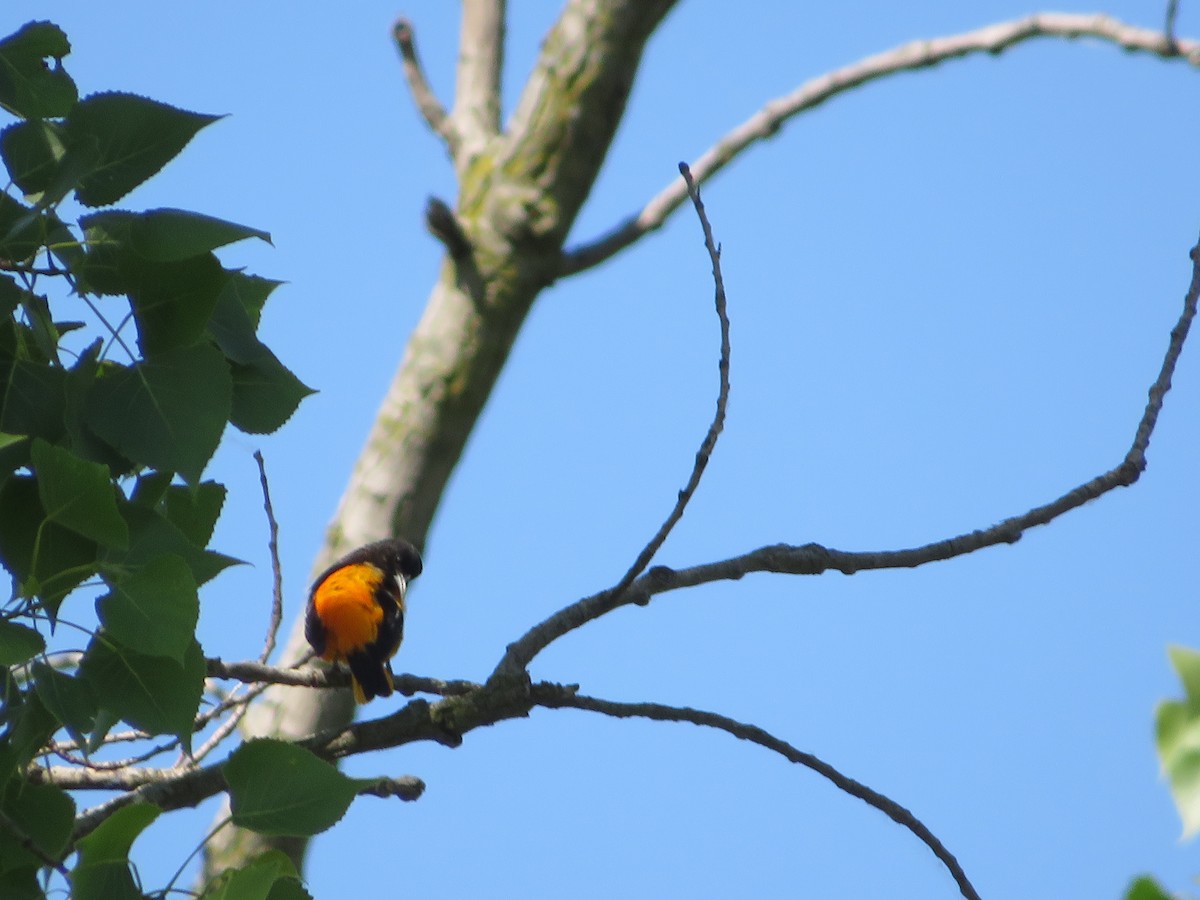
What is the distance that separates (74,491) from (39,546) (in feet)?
0.38

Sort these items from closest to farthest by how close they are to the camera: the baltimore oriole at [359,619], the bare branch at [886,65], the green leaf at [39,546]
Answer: the green leaf at [39,546]
the baltimore oriole at [359,619]
the bare branch at [886,65]

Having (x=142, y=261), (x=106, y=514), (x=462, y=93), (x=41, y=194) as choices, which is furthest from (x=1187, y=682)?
(x=462, y=93)

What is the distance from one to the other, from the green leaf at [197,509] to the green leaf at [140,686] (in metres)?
0.25

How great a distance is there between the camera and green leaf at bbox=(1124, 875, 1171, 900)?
0.68m

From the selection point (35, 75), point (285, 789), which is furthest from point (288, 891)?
point (35, 75)

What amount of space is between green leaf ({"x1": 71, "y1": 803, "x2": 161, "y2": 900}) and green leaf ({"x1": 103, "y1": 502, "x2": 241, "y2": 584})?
1.12 ft

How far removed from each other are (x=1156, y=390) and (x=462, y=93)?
195 inches

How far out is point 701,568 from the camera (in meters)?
2.03

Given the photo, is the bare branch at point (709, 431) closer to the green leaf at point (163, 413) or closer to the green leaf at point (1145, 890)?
the green leaf at point (163, 413)

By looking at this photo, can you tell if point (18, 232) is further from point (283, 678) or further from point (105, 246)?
point (283, 678)

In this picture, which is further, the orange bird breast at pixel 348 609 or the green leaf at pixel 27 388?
the orange bird breast at pixel 348 609

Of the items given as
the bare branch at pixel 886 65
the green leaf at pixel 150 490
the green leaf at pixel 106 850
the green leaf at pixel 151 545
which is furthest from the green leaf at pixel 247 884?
the bare branch at pixel 886 65

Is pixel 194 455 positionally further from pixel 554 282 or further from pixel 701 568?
pixel 554 282

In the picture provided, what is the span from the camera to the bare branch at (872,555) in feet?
6.59
